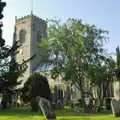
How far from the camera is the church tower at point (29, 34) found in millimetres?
89062

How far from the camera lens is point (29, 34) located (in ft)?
297

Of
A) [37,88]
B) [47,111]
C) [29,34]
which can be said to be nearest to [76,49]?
[37,88]

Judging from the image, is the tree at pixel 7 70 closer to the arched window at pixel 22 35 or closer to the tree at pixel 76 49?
the tree at pixel 76 49

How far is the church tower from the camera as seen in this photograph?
3506 inches

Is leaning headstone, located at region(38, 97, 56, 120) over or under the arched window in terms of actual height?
under

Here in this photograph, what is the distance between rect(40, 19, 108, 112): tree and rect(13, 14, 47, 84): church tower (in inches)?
1765

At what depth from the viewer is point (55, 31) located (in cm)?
4350

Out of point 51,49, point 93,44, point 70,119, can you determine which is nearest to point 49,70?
point 51,49

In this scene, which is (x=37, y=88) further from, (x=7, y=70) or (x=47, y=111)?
(x=47, y=111)

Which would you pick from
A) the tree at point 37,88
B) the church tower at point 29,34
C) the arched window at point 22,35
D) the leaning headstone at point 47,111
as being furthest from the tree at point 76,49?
the arched window at point 22,35

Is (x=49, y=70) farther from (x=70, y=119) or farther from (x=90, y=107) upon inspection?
(x=70, y=119)

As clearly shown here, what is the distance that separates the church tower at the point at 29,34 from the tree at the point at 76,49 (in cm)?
4483

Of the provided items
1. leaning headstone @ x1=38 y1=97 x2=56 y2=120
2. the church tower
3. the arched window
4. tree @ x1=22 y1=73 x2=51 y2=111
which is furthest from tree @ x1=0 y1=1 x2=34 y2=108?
the arched window

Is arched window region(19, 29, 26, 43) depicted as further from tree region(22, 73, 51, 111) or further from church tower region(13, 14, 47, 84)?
tree region(22, 73, 51, 111)
